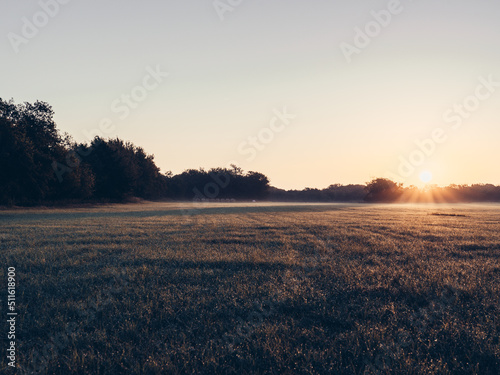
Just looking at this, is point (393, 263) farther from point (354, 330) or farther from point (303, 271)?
point (354, 330)

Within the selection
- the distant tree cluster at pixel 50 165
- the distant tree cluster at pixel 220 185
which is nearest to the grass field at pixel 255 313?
the distant tree cluster at pixel 50 165

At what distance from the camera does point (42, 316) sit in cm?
483

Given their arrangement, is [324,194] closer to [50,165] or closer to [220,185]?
[220,185]

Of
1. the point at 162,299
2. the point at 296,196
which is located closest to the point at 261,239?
the point at 162,299

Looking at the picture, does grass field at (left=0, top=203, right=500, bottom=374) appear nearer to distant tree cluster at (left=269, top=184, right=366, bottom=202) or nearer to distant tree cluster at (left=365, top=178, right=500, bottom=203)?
distant tree cluster at (left=365, top=178, right=500, bottom=203)

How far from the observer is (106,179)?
6469cm

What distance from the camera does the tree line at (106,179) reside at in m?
37.9

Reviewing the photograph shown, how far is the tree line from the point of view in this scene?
124 ft

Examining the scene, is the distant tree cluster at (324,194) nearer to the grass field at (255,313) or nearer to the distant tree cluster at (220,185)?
the distant tree cluster at (220,185)

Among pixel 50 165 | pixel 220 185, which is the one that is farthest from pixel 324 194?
pixel 50 165

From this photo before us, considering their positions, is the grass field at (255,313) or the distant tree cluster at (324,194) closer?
the grass field at (255,313)

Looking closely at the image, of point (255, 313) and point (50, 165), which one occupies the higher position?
point (50, 165)

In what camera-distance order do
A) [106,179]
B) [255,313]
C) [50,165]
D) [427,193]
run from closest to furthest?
1. [255,313]
2. [50,165]
3. [106,179]
4. [427,193]

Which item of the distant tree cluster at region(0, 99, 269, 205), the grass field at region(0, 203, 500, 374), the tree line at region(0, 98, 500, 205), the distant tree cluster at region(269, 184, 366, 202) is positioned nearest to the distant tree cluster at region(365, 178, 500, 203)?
the tree line at region(0, 98, 500, 205)
